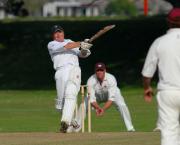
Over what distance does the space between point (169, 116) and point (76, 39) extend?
32348 mm

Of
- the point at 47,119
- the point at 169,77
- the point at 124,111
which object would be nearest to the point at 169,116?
the point at 169,77

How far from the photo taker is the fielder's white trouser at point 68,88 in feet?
53.9

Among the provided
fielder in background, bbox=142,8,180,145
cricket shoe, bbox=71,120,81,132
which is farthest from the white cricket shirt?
fielder in background, bbox=142,8,180,145

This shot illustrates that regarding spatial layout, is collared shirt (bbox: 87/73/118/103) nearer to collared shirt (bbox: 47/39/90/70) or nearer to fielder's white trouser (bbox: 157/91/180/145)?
collared shirt (bbox: 47/39/90/70)

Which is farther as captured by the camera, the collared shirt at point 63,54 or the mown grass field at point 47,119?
the collared shirt at point 63,54

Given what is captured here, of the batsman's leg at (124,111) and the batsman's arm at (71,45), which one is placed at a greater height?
the batsman's arm at (71,45)

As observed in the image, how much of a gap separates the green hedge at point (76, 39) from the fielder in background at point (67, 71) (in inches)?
820

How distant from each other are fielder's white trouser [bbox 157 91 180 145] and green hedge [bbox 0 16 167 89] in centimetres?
2699

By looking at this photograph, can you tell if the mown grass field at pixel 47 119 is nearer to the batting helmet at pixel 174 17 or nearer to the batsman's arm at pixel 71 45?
the batsman's arm at pixel 71 45

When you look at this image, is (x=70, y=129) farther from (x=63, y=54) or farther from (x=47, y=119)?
(x=47, y=119)

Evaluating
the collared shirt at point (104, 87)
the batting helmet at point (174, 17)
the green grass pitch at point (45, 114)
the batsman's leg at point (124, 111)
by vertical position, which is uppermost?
the batting helmet at point (174, 17)

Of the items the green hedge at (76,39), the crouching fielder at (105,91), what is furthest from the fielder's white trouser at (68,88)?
the green hedge at (76,39)

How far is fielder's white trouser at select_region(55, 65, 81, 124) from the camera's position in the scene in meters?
16.4

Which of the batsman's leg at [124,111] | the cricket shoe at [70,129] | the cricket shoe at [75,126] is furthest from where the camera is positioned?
the batsman's leg at [124,111]
